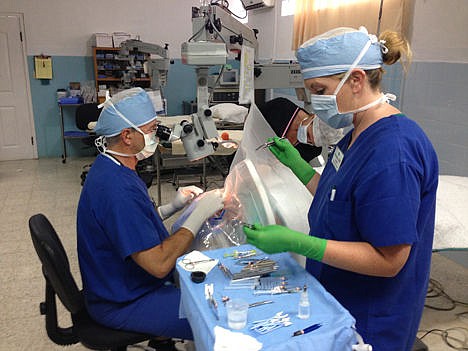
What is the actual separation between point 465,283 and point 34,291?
2871mm

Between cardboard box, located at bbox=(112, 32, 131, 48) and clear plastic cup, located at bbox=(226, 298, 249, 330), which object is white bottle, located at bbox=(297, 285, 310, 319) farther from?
cardboard box, located at bbox=(112, 32, 131, 48)

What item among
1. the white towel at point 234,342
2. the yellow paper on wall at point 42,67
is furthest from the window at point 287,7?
the white towel at point 234,342

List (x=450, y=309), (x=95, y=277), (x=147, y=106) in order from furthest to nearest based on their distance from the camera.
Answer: (x=450, y=309) → (x=147, y=106) → (x=95, y=277)

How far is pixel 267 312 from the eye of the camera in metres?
0.94

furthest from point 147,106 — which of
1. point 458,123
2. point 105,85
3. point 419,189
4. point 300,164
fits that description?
point 105,85

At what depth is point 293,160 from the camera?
164 cm

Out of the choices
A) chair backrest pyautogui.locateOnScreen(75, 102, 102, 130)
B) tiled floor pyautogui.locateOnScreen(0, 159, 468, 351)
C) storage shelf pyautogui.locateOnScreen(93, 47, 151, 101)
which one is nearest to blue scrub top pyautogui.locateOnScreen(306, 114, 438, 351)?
tiled floor pyautogui.locateOnScreen(0, 159, 468, 351)

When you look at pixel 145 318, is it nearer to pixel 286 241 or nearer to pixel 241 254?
pixel 241 254

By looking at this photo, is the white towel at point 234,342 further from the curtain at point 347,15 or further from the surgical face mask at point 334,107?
the curtain at point 347,15

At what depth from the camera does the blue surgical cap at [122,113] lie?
150cm

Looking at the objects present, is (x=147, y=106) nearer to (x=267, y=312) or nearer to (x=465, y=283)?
(x=267, y=312)

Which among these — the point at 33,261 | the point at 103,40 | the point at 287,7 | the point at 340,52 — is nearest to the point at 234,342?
the point at 340,52

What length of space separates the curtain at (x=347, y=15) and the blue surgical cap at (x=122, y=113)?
262cm

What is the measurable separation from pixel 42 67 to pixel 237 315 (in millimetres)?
5902
